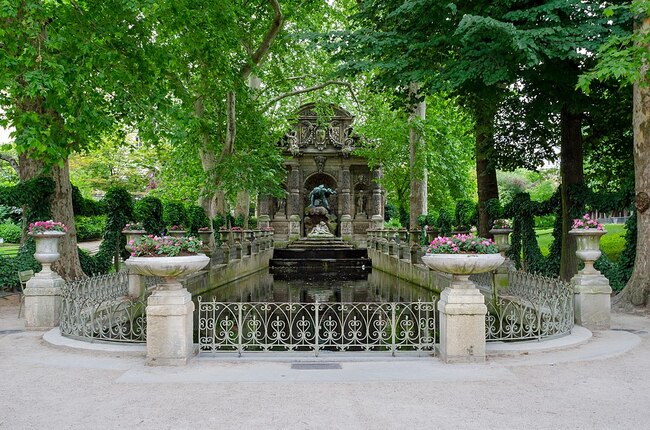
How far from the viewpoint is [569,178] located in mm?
15328

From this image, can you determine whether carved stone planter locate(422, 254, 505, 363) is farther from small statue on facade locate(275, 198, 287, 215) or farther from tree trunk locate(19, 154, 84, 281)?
small statue on facade locate(275, 198, 287, 215)

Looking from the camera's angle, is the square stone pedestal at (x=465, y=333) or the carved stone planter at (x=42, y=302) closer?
the square stone pedestal at (x=465, y=333)

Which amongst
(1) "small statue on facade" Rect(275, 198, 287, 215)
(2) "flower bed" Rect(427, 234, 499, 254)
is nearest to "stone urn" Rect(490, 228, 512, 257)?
(2) "flower bed" Rect(427, 234, 499, 254)

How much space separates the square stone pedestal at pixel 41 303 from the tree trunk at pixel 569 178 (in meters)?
12.7

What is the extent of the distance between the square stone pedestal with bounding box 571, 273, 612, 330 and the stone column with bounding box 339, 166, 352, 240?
3038 cm

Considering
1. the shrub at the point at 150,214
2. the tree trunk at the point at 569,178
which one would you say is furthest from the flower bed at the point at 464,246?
the shrub at the point at 150,214

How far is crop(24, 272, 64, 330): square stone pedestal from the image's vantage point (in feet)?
32.9

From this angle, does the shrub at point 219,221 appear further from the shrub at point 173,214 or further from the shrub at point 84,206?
the shrub at point 84,206

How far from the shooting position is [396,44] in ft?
45.0

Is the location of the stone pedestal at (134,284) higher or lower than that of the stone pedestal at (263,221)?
lower

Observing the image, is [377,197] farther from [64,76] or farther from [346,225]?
[64,76]

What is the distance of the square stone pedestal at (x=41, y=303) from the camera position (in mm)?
10023

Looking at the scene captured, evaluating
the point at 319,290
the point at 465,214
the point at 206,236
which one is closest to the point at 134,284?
the point at 206,236

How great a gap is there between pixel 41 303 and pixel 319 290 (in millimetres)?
10064
